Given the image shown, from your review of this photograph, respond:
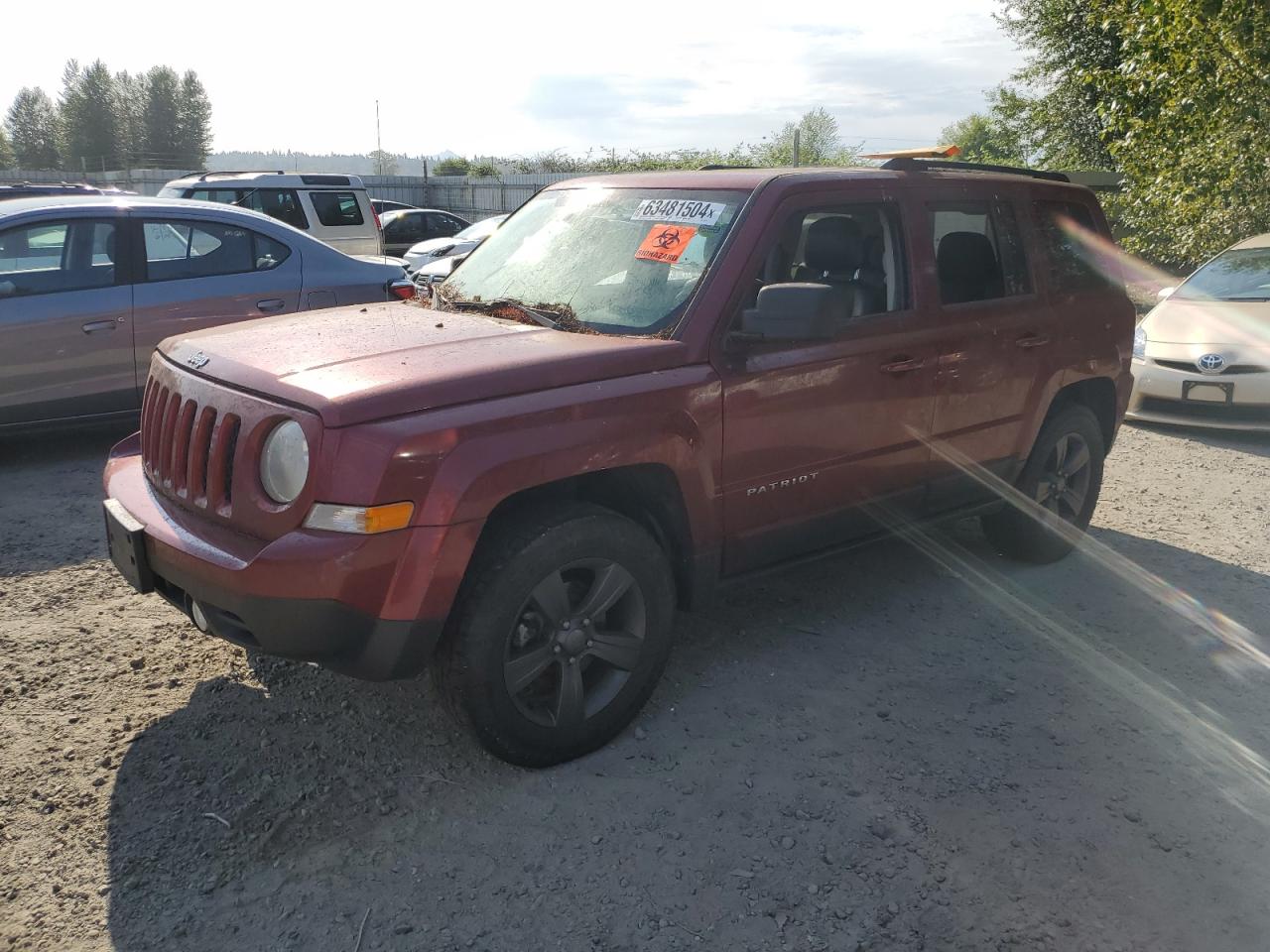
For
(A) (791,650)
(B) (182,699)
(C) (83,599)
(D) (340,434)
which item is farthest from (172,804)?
(A) (791,650)

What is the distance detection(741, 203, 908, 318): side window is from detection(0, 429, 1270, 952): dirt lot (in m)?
1.41

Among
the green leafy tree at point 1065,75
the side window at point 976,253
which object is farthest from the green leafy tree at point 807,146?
the side window at point 976,253

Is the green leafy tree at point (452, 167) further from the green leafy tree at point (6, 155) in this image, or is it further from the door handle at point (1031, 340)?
the green leafy tree at point (6, 155)

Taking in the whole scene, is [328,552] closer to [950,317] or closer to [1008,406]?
[950,317]

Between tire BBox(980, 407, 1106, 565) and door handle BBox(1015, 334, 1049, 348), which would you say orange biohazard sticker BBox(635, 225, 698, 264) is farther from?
tire BBox(980, 407, 1106, 565)

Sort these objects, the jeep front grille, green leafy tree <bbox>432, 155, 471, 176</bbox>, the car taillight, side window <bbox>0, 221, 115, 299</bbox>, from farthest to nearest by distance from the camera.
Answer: green leafy tree <bbox>432, 155, 471, 176</bbox> → the car taillight → side window <bbox>0, 221, 115, 299</bbox> → the jeep front grille

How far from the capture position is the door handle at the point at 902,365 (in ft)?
13.5

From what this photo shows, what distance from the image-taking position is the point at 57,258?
654 centimetres

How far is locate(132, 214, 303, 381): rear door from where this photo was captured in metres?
6.70

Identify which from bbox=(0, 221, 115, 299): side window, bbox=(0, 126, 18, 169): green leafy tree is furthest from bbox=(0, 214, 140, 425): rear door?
bbox=(0, 126, 18, 169): green leafy tree

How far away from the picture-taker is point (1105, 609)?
4.84m

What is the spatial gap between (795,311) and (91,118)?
98.0 metres

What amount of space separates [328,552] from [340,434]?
0.32m

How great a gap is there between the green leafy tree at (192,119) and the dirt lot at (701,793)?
94966 mm
